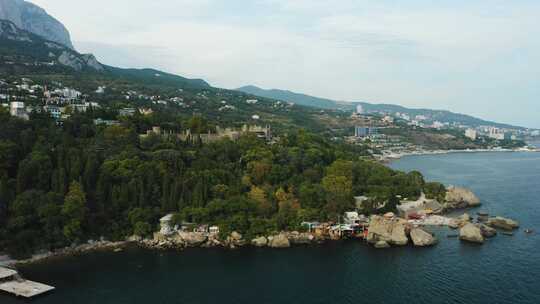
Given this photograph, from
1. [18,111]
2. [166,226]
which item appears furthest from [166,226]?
[18,111]

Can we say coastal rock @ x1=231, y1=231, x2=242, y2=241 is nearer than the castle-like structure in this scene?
Yes

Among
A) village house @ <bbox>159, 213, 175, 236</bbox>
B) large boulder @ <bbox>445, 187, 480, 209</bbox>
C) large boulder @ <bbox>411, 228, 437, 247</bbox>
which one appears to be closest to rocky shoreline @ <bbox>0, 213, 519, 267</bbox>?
large boulder @ <bbox>411, 228, 437, 247</bbox>

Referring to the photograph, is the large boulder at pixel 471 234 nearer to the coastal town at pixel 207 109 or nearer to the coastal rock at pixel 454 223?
the coastal rock at pixel 454 223

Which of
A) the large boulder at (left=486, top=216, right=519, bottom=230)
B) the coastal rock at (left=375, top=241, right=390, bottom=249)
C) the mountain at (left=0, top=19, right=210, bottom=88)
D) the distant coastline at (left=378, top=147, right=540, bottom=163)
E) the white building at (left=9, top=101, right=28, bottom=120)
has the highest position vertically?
the mountain at (left=0, top=19, right=210, bottom=88)

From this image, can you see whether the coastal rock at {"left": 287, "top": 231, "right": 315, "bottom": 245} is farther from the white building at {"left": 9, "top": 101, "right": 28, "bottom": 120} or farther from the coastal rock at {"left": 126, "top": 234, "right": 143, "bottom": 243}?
the white building at {"left": 9, "top": 101, "right": 28, "bottom": 120}

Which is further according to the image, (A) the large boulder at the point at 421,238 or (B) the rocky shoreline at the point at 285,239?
(A) the large boulder at the point at 421,238

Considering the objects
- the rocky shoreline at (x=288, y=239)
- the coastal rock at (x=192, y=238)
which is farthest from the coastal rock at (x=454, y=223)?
Result: the coastal rock at (x=192, y=238)
